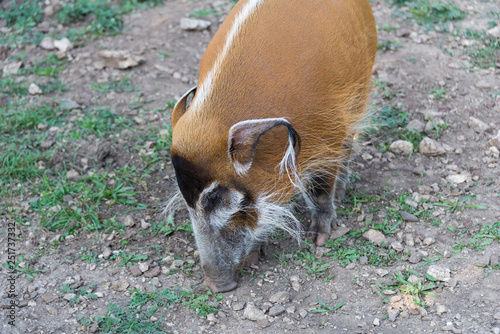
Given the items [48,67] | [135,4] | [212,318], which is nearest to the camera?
[212,318]

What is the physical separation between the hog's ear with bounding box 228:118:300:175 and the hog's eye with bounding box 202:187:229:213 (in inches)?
6.0

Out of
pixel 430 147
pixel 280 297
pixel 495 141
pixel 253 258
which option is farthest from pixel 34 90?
pixel 495 141

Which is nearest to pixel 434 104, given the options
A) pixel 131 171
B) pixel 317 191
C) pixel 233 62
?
pixel 317 191

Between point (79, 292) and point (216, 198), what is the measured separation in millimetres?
1083

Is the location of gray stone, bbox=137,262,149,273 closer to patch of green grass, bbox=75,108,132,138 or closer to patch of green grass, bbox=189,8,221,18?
patch of green grass, bbox=75,108,132,138

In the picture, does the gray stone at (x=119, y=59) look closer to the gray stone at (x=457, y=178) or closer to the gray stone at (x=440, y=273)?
the gray stone at (x=457, y=178)

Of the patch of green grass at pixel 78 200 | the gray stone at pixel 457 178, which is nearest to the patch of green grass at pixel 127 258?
the patch of green grass at pixel 78 200

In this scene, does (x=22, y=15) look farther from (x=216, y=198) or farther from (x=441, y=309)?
(x=441, y=309)

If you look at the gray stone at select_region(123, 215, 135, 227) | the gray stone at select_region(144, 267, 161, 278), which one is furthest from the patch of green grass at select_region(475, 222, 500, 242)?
the gray stone at select_region(123, 215, 135, 227)

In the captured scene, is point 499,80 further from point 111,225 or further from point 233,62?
point 111,225

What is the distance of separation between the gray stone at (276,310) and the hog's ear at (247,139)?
84cm

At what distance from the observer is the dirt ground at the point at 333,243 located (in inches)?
115

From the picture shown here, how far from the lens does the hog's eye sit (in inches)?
112

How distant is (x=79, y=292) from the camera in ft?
10.3
